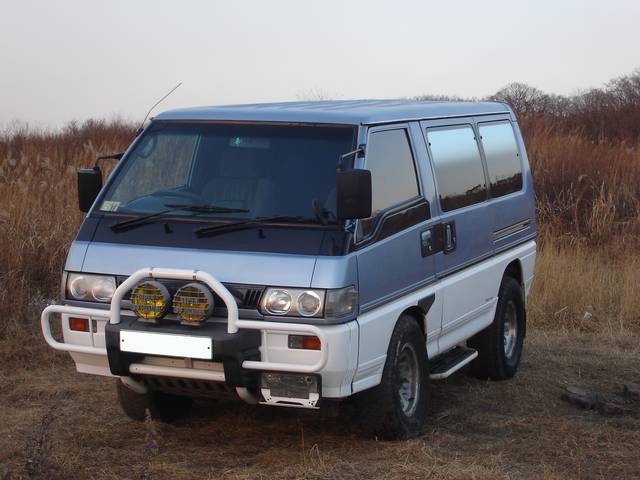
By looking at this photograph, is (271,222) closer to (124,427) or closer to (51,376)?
(124,427)

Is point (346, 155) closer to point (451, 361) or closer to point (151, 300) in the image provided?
point (151, 300)

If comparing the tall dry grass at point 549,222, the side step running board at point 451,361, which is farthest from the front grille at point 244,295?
the tall dry grass at point 549,222

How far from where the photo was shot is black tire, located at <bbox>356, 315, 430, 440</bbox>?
229 inches

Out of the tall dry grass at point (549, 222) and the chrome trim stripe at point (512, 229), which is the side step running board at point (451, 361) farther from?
the tall dry grass at point (549, 222)

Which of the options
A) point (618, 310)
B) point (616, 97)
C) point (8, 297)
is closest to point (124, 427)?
point (8, 297)

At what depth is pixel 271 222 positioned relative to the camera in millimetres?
5574

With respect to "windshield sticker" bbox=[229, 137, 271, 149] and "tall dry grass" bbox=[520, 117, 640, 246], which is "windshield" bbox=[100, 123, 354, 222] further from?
"tall dry grass" bbox=[520, 117, 640, 246]

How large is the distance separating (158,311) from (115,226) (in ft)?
2.16

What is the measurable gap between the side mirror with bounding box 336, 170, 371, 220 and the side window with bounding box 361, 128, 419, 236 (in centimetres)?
25

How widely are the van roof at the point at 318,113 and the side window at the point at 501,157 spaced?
88cm

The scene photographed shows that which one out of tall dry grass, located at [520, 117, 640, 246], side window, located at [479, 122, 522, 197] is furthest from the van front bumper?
tall dry grass, located at [520, 117, 640, 246]

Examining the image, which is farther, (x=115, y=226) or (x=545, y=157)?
(x=545, y=157)

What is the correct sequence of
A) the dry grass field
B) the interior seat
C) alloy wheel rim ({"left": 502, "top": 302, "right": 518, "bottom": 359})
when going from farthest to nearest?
alloy wheel rim ({"left": 502, "top": 302, "right": 518, "bottom": 359}), the interior seat, the dry grass field

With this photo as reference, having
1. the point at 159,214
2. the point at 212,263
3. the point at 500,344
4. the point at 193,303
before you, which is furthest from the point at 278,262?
the point at 500,344
